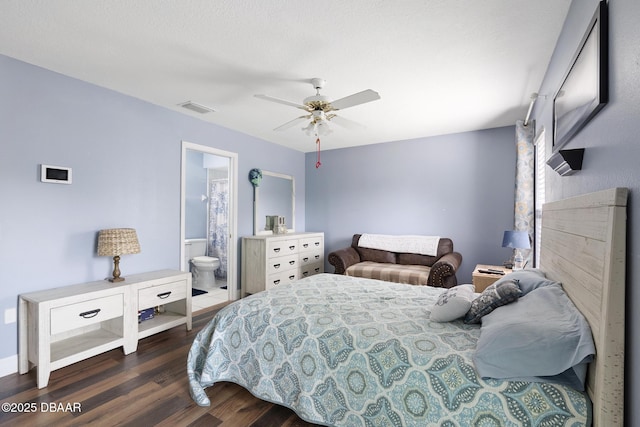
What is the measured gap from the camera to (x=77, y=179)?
277 centimetres

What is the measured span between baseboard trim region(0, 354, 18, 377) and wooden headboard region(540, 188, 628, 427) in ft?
12.0

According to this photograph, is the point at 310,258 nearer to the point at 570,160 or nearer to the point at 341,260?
the point at 341,260

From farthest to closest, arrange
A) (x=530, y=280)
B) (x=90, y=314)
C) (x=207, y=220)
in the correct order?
(x=207, y=220) < (x=90, y=314) < (x=530, y=280)

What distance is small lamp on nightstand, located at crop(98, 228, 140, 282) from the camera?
275cm

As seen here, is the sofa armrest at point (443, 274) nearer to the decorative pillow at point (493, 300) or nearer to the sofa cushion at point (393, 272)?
the sofa cushion at point (393, 272)

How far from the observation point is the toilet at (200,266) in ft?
16.5

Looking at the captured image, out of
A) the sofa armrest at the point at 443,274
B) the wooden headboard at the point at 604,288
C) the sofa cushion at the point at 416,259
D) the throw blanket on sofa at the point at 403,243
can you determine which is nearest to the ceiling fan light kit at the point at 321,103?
the wooden headboard at the point at 604,288

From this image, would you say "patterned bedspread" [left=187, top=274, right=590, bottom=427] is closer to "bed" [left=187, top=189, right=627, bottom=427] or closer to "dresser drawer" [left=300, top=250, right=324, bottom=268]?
"bed" [left=187, top=189, right=627, bottom=427]

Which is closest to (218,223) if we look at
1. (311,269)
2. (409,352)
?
(311,269)

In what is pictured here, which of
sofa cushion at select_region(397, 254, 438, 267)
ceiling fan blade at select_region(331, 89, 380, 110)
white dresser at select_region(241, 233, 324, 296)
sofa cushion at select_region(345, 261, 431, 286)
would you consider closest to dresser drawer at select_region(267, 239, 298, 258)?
white dresser at select_region(241, 233, 324, 296)

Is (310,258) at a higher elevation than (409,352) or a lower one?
lower

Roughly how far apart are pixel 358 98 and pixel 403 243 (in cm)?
282

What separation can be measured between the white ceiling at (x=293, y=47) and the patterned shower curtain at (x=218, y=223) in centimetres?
233

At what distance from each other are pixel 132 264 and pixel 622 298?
3.67 meters
